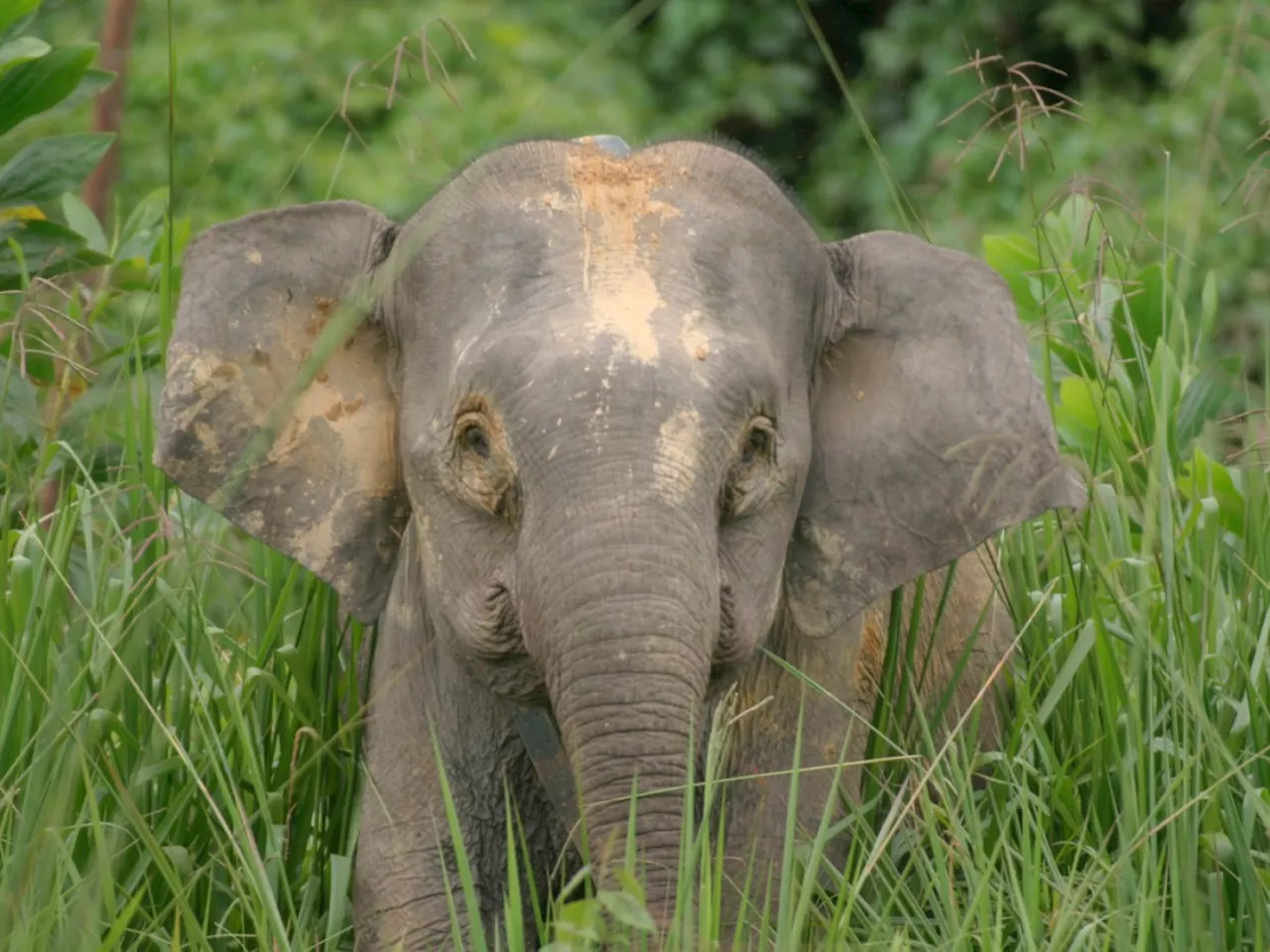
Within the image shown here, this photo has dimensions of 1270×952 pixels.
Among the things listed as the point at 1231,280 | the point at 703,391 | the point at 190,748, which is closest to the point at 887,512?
the point at 703,391

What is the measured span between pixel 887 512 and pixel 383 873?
2.97ft

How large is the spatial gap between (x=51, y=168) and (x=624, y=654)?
2.23m

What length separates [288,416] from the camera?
380cm

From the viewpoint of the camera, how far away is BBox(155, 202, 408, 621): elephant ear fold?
3820mm

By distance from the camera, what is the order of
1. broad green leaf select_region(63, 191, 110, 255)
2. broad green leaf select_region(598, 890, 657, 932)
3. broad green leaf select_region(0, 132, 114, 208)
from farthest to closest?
broad green leaf select_region(63, 191, 110, 255) < broad green leaf select_region(0, 132, 114, 208) < broad green leaf select_region(598, 890, 657, 932)

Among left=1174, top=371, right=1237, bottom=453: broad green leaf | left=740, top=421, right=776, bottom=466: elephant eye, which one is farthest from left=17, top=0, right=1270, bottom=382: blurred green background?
left=740, top=421, right=776, bottom=466: elephant eye

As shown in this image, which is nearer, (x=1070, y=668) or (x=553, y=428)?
(x=553, y=428)

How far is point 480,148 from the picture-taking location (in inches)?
159

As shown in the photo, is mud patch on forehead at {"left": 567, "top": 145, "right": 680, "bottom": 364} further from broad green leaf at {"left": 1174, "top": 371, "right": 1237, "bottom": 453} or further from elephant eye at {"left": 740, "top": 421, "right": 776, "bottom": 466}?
broad green leaf at {"left": 1174, "top": 371, "right": 1237, "bottom": 453}

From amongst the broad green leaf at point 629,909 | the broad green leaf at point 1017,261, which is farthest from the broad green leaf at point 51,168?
the broad green leaf at point 629,909

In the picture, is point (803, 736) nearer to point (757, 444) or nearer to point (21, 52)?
point (757, 444)

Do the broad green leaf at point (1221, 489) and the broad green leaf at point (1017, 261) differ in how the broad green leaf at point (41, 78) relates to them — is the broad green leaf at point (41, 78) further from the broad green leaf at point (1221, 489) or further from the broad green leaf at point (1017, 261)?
the broad green leaf at point (1221, 489)

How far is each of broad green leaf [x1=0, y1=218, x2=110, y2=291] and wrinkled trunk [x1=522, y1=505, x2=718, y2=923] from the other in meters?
1.99

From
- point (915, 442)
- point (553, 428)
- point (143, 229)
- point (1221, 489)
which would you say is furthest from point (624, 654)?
point (143, 229)
